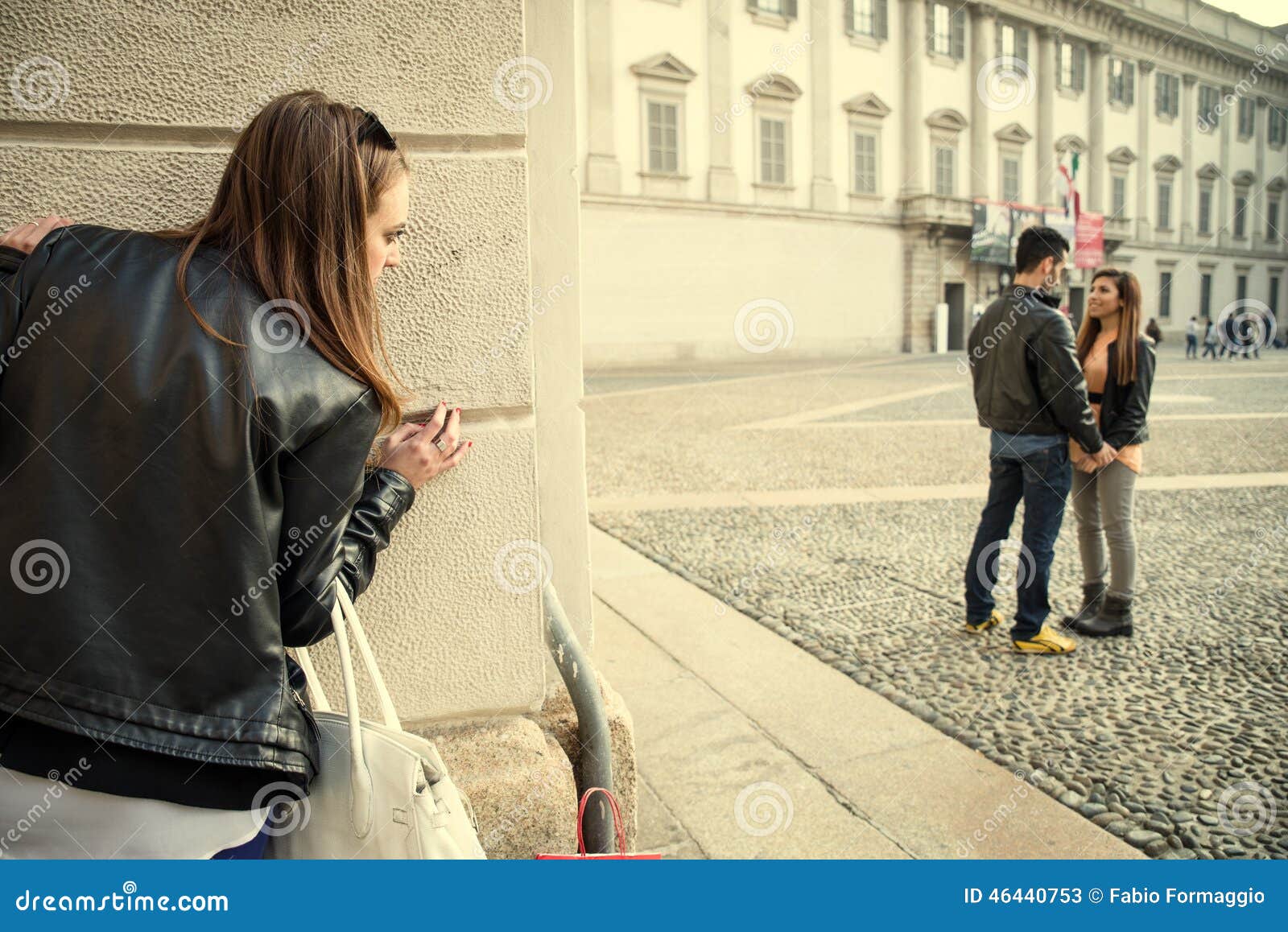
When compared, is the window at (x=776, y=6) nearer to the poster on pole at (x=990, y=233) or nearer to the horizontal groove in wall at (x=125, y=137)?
the poster on pole at (x=990, y=233)

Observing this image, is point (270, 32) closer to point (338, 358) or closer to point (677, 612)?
point (338, 358)

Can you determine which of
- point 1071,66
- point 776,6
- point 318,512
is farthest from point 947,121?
point 318,512

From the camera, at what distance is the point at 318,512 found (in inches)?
42.8

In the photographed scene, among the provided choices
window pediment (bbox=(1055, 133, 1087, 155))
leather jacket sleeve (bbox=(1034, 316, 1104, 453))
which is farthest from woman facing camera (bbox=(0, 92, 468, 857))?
window pediment (bbox=(1055, 133, 1087, 155))

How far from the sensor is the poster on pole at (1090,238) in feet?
117

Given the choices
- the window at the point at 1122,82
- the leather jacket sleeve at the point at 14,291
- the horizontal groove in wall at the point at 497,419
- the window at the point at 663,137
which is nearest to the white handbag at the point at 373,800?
the leather jacket sleeve at the point at 14,291

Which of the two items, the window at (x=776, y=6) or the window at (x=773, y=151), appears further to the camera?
the window at (x=773, y=151)

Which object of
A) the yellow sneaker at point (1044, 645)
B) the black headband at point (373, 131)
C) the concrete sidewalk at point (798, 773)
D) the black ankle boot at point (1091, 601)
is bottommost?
the concrete sidewalk at point (798, 773)

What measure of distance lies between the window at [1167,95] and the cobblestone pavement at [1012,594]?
32.4 meters

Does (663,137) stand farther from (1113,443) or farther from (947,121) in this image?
(1113,443)

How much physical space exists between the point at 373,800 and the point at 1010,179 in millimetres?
37151

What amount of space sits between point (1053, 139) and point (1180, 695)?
119ft

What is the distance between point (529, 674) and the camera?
1985 mm

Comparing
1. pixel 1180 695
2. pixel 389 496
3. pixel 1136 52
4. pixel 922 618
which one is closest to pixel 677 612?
pixel 922 618
